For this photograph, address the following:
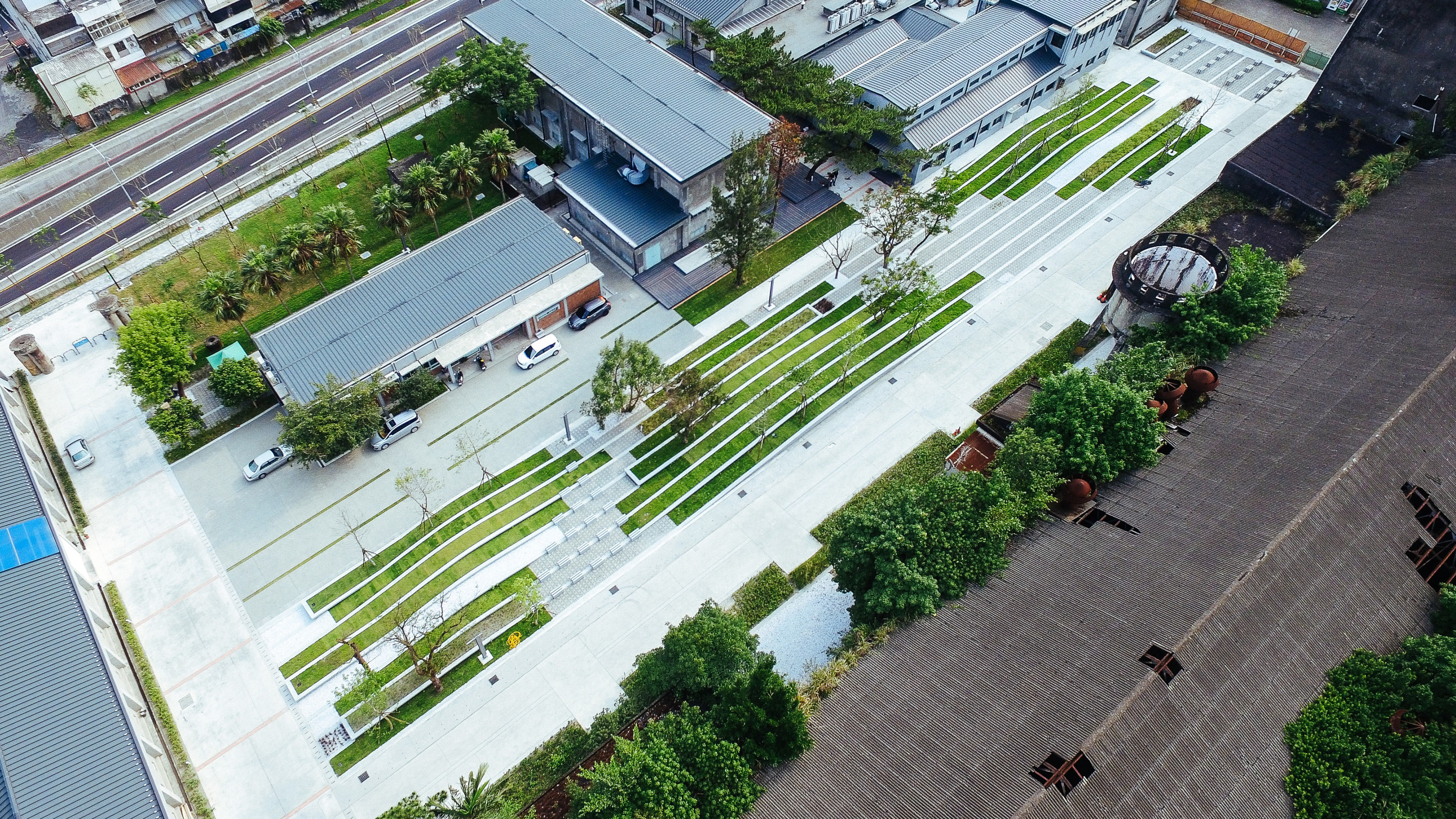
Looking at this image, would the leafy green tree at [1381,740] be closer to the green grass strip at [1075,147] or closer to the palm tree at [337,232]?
the green grass strip at [1075,147]

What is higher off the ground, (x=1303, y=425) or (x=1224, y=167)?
(x=1224, y=167)

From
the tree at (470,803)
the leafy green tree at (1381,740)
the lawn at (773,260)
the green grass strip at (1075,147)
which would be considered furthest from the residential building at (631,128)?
the leafy green tree at (1381,740)

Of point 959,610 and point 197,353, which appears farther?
point 197,353

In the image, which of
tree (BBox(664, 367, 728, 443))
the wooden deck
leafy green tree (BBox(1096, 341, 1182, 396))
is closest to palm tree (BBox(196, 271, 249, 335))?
the wooden deck

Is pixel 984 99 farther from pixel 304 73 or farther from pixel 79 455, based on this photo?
pixel 79 455

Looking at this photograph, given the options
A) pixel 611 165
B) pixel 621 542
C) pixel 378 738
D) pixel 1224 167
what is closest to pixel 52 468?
pixel 378 738

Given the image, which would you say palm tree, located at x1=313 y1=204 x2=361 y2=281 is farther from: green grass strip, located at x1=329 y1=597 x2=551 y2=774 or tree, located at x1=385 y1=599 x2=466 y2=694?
green grass strip, located at x1=329 y1=597 x2=551 y2=774

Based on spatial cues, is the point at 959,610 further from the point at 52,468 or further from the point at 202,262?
the point at 202,262
